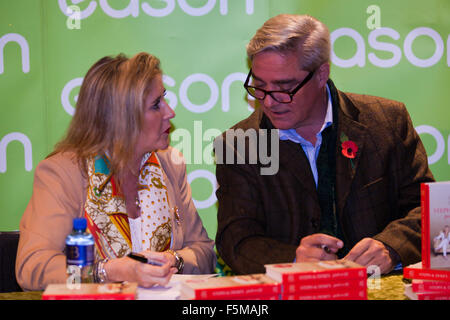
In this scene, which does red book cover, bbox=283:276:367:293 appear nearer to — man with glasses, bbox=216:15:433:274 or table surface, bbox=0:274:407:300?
table surface, bbox=0:274:407:300

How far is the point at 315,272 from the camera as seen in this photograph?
1.54 meters

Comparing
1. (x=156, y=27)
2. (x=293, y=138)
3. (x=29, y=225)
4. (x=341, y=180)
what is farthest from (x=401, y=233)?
(x=156, y=27)

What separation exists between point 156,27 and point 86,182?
3.75 feet

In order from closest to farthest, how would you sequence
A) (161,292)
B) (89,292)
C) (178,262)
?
1. (89,292)
2. (161,292)
3. (178,262)

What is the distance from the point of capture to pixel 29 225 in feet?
7.25

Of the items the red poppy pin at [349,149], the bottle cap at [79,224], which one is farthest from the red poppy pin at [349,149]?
the bottle cap at [79,224]

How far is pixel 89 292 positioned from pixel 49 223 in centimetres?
82

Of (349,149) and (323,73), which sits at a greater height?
(323,73)

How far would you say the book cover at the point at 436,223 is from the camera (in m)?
1.75

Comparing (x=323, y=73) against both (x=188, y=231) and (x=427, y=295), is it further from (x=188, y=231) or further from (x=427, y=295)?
(x=427, y=295)

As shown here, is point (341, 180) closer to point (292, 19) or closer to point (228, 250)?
point (228, 250)

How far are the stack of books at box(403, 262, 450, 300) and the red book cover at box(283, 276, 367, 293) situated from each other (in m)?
0.26

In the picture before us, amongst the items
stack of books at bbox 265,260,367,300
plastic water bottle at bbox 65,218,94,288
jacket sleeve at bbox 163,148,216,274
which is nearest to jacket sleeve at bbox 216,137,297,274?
jacket sleeve at bbox 163,148,216,274

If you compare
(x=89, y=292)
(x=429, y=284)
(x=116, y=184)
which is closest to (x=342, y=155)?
(x=429, y=284)
